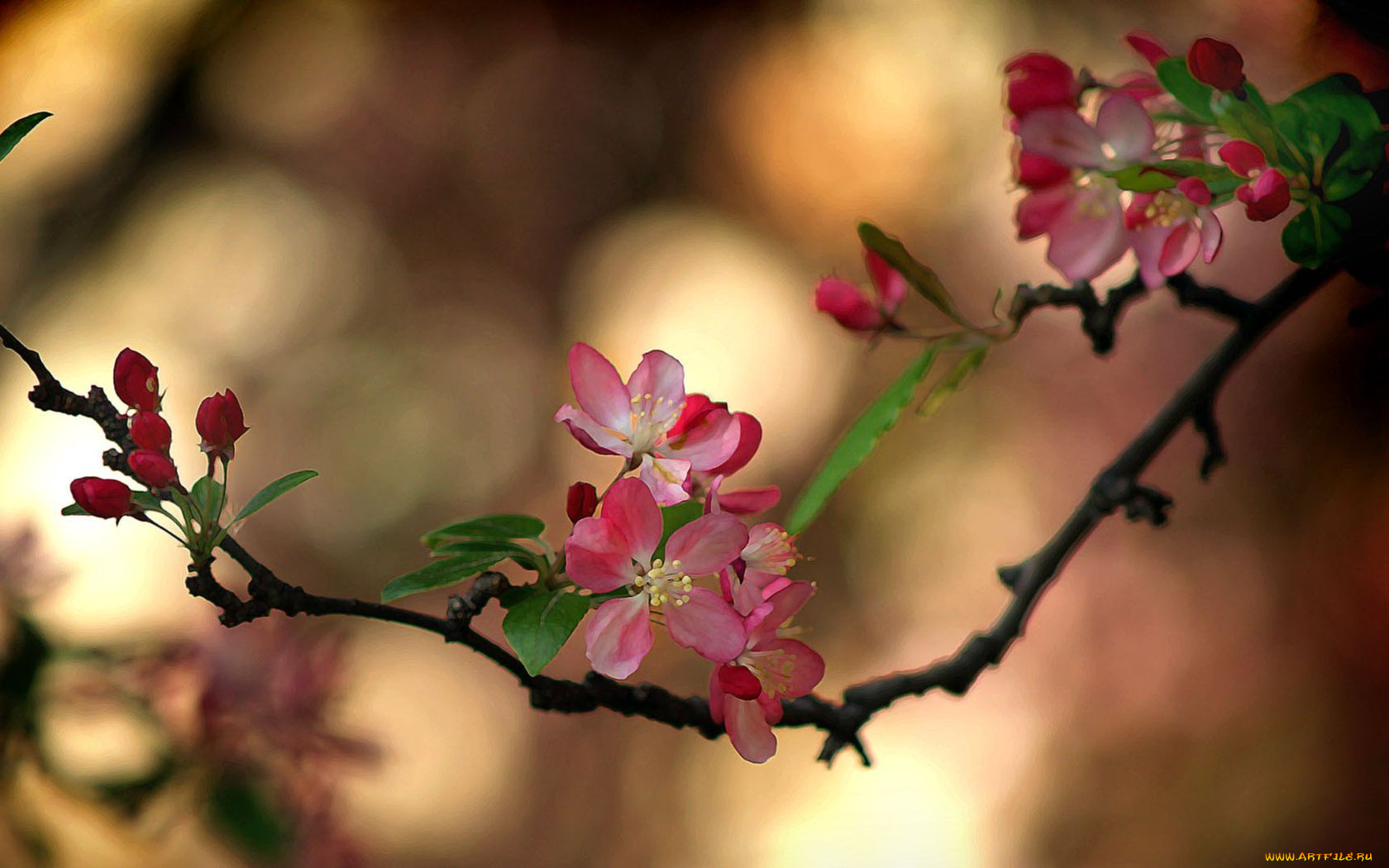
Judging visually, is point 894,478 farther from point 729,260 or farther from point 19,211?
point 19,211

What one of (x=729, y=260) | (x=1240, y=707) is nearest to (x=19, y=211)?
(x=729, y=260)

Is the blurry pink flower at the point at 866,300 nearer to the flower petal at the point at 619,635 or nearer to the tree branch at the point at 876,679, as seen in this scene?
the tree branch at the point at 876,679

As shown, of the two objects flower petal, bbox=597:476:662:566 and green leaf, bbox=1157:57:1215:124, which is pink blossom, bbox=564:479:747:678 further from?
green leaf, bbox=1157:57:1215:124

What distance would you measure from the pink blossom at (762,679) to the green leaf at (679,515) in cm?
3

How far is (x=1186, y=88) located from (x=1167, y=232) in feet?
0.17

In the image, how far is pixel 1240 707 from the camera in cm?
119

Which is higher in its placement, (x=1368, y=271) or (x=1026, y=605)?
(x=1368, y=271)

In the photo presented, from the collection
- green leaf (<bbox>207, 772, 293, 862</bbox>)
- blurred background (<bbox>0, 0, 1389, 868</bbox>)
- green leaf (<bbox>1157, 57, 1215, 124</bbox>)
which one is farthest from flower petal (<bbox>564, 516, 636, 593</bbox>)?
blurred background (<bbox>0, 0, 1389, 868</bbox>)

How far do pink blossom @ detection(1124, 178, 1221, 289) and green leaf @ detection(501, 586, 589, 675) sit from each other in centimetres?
22

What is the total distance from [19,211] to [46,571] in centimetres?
63

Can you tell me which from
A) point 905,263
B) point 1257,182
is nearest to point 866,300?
point 905,263

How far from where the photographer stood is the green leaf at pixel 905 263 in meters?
0.36

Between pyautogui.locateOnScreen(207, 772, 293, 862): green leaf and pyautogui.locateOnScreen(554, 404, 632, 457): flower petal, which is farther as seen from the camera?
pyautogui.locateOnScreen(207, 772, 293, 862): green leaf

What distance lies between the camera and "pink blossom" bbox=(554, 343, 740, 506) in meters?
0.28
